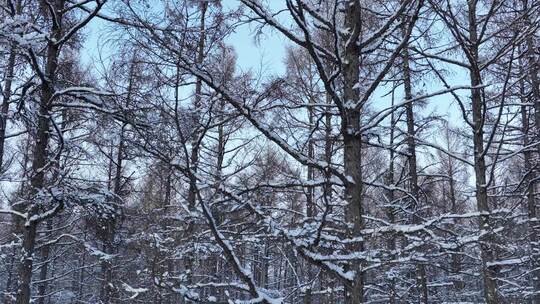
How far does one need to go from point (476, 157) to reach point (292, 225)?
3.99m

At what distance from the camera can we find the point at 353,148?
450 cm

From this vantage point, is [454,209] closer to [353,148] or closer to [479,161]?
[479,161]

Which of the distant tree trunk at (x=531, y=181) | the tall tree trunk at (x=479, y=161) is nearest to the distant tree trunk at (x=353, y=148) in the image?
the tall tree trunk at (x=479, y=161)

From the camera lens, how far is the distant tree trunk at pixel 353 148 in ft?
13.1

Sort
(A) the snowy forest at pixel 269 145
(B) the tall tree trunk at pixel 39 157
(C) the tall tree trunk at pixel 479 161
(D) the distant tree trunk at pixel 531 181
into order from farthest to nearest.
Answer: (D) the distant tree trunk at pixel 531 181 → (B) the tall tree trunk at pixel 39 157 → (C) the tall tree trunk at pixel 479 161 → (A) the snowy forest at pixel 269 145

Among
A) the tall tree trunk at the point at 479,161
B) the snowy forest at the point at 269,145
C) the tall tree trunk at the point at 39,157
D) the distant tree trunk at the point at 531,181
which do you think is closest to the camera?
the snowy forest at the point at 269,145

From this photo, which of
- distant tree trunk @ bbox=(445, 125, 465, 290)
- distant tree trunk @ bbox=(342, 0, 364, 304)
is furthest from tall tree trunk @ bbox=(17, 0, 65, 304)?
distant tree trunk @ bbox=(445, 125, 465, 290)

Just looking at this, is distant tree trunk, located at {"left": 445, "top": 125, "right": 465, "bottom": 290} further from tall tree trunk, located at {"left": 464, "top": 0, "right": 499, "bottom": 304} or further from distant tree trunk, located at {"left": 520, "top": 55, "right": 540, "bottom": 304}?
distant tree trunk, located at {"left": 520, "top": 55, "right": 540, "bottom": 304}

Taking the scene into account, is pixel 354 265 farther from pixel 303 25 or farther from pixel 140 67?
pixel 140 67

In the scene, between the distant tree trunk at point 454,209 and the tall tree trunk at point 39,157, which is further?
the tall tree trunk at point 39,157

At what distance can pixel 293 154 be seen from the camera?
13.5 ft

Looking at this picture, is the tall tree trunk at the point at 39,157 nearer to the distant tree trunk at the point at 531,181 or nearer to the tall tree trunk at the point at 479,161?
the tall tree trunk at the point at 479,161

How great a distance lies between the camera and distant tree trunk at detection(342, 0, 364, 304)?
399 cm

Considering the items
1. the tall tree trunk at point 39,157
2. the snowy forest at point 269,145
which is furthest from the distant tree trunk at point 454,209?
the tall tree trunk at point 39,157
